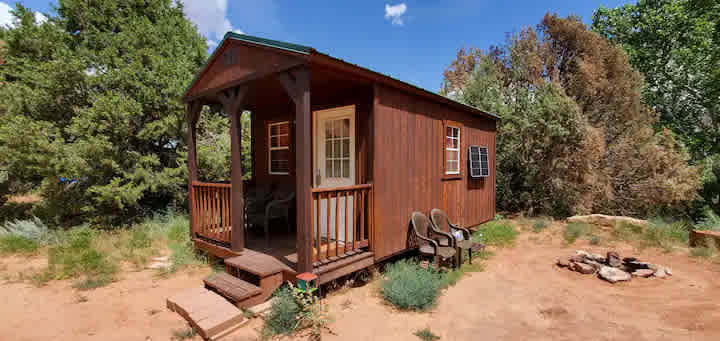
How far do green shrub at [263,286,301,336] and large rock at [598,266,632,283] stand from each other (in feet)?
14.9

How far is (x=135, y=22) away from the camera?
7.48 metres

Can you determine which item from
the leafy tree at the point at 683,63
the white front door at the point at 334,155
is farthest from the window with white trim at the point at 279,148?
the leafy tree at the point at 683,63

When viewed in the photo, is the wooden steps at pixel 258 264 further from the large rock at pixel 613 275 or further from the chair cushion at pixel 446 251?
the large rock at pixel 613 275

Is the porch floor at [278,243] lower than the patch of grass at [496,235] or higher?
higher

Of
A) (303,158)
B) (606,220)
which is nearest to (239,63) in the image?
(303,158)

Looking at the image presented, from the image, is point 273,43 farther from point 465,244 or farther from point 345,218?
point 465,244

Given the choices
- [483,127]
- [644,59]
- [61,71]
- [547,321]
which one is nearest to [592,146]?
[483,127]

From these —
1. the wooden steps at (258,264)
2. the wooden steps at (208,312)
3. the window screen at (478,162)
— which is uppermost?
the window screen at (478,162)

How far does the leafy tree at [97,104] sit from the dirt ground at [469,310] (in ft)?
7.80

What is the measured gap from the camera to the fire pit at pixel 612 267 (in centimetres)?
452

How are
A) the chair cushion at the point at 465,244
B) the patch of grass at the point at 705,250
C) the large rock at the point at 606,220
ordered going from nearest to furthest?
1. the chair cushion at the point at 465,244
2. the patch of grass at the point at 705,250
3. the large rock at the point at 606,220

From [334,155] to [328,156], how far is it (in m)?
0.16

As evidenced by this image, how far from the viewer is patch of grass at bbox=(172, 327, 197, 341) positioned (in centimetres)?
285

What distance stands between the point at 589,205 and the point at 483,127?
15.6ft
